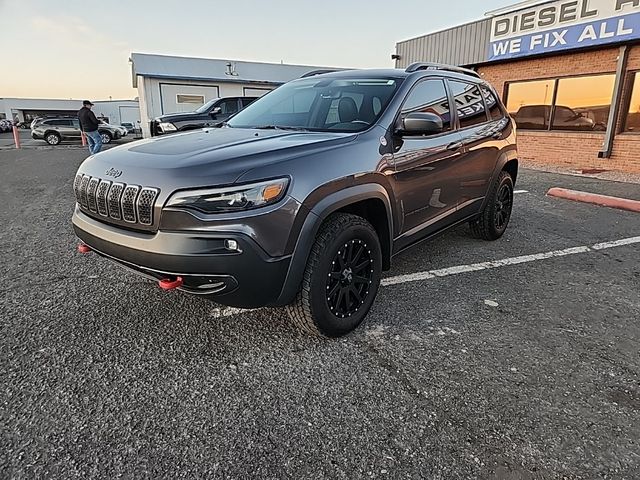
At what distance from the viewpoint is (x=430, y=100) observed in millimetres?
3621

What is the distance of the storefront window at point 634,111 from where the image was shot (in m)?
10.1

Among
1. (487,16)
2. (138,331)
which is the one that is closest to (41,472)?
(138,331)

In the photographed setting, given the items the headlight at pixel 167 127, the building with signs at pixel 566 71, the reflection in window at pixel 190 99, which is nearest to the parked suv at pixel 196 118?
the headlight at pixel 167 127

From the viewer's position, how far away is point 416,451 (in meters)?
1.95

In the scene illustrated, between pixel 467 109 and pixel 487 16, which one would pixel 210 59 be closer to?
pixel 487 16

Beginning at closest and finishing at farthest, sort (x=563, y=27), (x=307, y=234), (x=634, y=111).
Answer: (x=307, y=234), (x=634, y=111), (x=563, y=27)

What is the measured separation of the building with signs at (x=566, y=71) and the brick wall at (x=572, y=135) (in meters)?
A: 0.02

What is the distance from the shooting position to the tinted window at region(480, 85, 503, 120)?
15.3 ft

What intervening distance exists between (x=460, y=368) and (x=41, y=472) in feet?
6.96

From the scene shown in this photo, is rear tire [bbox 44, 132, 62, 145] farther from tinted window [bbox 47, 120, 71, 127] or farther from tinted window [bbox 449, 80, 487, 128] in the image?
tinted window [bbox 449, 80, 487, 128]

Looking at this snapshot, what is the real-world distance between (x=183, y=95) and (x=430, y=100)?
23158mm

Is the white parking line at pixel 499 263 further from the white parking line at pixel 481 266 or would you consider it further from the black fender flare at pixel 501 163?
the black fender flare at pixel 501 163

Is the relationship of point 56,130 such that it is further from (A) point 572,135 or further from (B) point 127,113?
(B) point 127,113

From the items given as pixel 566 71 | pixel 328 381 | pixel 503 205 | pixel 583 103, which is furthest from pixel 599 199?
pixel 328 381
